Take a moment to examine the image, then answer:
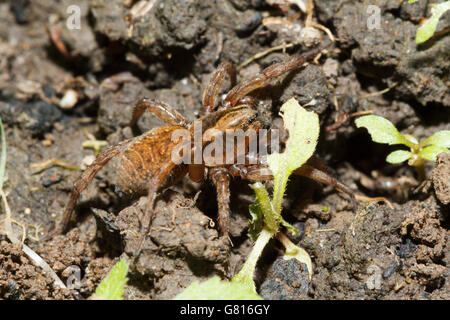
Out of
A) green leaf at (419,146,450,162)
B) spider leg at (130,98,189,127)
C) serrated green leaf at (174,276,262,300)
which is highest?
spider leg at (130,98,189,127)

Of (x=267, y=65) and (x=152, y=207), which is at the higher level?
(x=267, y=65)

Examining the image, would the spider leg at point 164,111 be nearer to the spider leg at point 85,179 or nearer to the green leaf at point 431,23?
the spider leg at point 85,179

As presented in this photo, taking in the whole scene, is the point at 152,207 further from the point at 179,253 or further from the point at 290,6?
the point at 290,6

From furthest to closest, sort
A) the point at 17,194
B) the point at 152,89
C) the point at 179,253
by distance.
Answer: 1. the point at 152,89
2. the point at 17,194
3. the point at 179,253

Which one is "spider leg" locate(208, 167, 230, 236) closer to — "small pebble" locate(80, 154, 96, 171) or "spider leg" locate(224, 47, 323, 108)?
"spider leg" locate(224, 47, 323, 108)

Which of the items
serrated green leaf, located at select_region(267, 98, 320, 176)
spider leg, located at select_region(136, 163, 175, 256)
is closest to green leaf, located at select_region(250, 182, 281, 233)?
serrated green leaf, located at select_region(267, 98, 320, 176)

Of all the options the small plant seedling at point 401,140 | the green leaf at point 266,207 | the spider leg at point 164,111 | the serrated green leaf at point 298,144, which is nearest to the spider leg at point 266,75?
the spider leg at point 164,111
